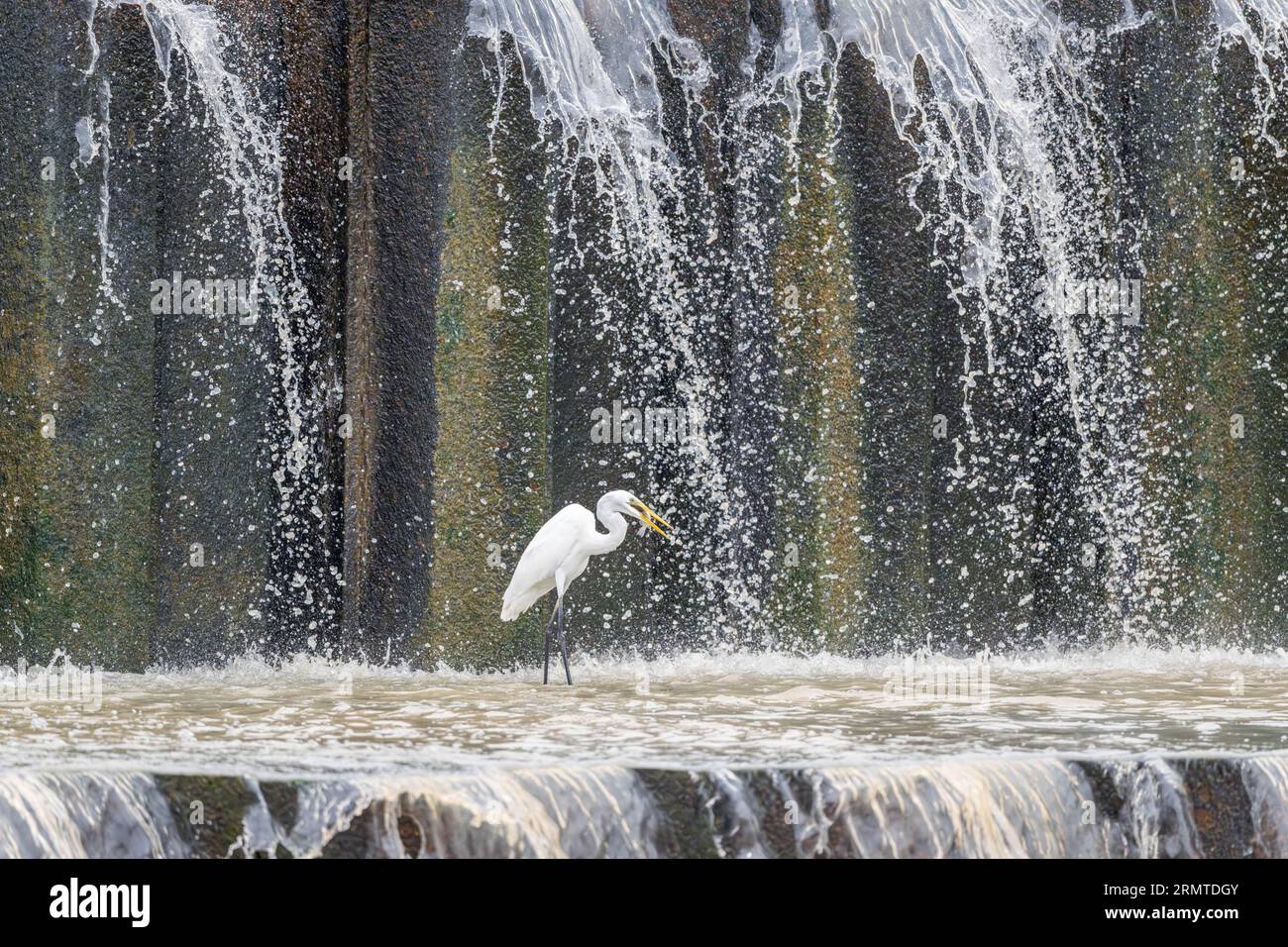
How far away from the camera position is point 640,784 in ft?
→ 13.2

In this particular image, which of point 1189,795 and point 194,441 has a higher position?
point 194,441

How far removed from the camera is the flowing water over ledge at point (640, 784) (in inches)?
153

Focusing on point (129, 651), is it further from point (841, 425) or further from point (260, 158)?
point (841, 425)

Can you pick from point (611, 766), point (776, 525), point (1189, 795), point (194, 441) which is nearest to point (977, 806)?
point (1189, 795)

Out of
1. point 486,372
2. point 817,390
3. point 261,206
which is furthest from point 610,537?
point 261,206

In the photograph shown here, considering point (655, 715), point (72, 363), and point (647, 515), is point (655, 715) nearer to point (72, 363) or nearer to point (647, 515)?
point (647, 515)

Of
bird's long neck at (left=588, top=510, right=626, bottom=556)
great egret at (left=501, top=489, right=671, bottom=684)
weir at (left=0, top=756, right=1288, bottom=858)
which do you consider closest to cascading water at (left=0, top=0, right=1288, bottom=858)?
great egret at (left=501, top=489, right=671, bottom=684)

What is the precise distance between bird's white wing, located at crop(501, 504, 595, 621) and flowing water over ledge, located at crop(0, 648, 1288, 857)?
1.10 meters

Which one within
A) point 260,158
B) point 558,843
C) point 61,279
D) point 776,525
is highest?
point 260,158

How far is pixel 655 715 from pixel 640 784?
1352 millimetres

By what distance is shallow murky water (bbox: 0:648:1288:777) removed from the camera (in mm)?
4371

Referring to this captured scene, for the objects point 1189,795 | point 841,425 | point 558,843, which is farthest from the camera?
point 841,425

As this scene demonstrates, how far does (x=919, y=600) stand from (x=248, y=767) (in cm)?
407

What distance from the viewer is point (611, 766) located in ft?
13.3
